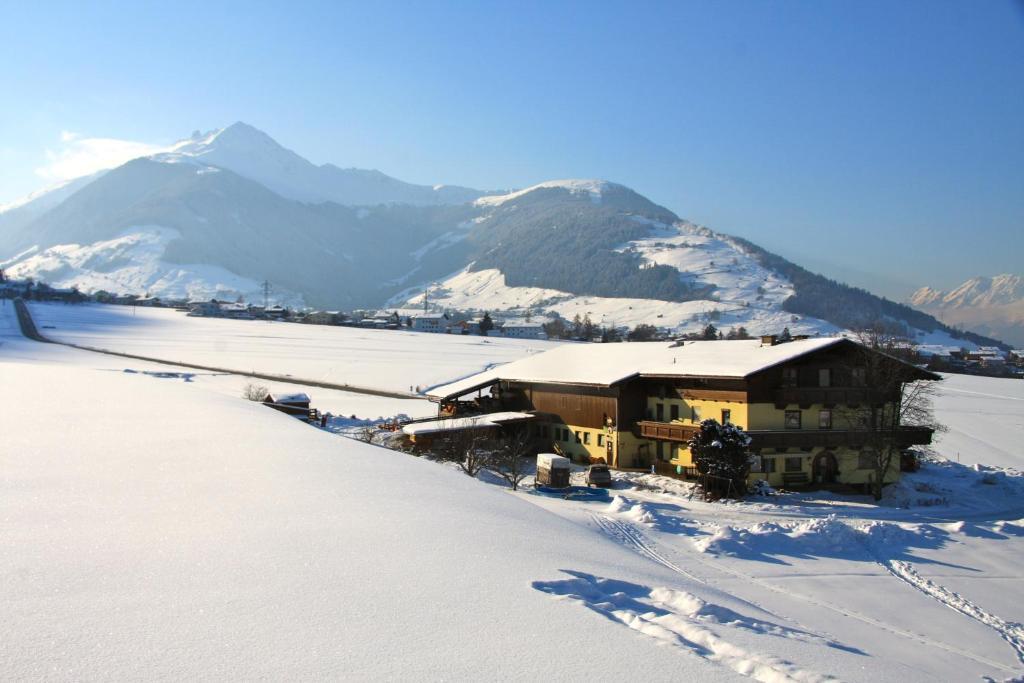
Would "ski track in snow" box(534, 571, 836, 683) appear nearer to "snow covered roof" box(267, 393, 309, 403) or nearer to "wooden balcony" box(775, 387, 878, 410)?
"wooden balcony" box(775, 387, 878, 410)

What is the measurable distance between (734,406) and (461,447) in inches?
544

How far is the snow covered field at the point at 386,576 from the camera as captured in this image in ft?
19.7

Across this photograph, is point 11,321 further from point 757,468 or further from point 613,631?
point 613,631

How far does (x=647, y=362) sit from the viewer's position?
1610 inches

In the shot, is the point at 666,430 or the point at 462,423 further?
the point at 462,423

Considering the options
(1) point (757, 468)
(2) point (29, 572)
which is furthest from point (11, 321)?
(2) point (29, 572)

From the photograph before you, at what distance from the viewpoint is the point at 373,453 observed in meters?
17.2

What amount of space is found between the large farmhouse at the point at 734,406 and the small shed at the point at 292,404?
1543 cm

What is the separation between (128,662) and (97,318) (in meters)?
158

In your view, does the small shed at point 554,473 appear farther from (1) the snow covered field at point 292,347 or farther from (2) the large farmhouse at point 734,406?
(1) the snow covered field at point 292,347

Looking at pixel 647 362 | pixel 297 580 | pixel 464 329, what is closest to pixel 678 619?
pixel 297 580

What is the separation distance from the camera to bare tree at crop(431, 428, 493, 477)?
108 ft

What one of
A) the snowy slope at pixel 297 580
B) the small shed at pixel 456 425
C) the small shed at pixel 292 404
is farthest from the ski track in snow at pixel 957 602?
the small shed at pixel 292 404

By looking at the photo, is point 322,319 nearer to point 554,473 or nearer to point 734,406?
point 734,406
